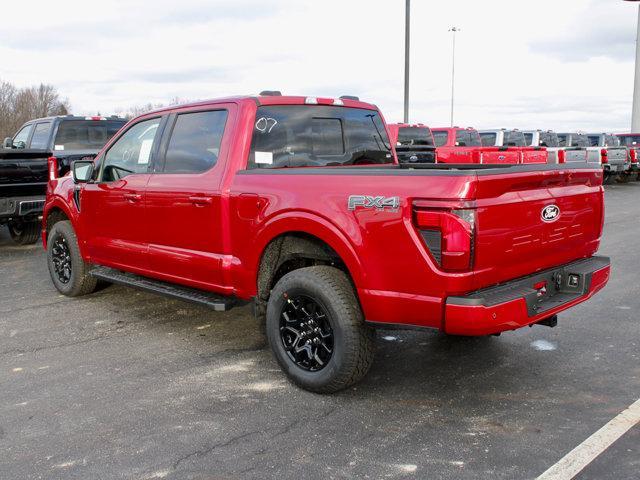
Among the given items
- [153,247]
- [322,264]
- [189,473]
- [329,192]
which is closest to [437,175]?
[329,192]

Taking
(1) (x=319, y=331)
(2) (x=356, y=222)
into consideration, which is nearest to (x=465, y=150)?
(1) (x=319, y=331)

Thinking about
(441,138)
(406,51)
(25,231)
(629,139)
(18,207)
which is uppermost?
(406,51)

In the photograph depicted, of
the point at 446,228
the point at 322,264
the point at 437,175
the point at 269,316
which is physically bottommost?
the point at 269,316

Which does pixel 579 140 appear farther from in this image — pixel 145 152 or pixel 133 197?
pixel 133 197

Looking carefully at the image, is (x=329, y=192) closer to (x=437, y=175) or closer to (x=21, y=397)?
(x=437, y=175)

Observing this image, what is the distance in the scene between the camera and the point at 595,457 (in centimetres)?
311

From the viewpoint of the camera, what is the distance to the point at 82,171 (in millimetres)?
5887

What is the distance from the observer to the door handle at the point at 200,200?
4.53 meters

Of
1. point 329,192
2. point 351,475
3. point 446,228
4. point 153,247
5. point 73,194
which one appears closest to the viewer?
point 351,475

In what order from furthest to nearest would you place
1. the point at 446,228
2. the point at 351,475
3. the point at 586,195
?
the point at 586,195
the point at 446,228
the point at 351,475

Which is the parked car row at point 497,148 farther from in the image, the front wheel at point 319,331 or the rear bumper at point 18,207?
the front wheel at point 319,331

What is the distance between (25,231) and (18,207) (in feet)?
4.84

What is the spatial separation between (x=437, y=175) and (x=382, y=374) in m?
1.58

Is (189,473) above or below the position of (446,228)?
below
